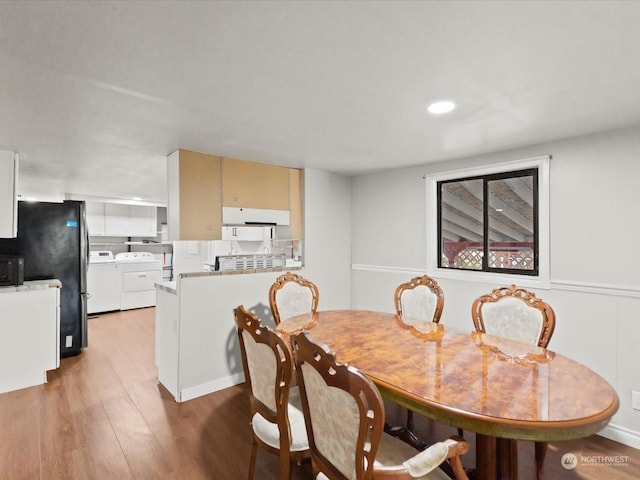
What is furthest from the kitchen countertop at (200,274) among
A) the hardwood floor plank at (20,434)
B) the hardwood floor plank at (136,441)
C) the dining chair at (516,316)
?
the dining chair at (516,316)

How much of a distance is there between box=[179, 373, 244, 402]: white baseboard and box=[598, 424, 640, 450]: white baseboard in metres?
2.93

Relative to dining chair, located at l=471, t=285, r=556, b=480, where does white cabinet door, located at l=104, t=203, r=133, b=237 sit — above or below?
Result: above

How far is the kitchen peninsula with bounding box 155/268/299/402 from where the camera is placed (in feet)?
9.55

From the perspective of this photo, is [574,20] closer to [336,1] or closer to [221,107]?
[336,1]

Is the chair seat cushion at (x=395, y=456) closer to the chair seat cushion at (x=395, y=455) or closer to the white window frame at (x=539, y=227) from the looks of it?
the chair seat cushion at (x=395, y=455)

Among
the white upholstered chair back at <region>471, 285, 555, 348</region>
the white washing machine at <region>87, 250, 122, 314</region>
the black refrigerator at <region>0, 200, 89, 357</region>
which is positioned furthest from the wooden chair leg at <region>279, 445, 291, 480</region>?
the white washing machine at <region>87, 250, 122, 314</region>

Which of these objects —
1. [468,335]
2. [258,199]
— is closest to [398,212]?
[258,199]

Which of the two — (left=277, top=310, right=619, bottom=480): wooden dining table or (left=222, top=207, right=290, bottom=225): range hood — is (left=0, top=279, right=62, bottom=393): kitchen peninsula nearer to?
(left=222, top=207, right=290, bottom=225): range hood

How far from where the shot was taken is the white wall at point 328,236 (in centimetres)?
395

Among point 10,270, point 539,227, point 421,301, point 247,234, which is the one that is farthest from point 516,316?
point 10,270

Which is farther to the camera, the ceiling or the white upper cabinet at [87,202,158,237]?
the white upper cabinet at [87,202,158,237]

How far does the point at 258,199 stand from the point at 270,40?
238 centimetres

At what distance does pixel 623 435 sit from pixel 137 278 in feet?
22.7

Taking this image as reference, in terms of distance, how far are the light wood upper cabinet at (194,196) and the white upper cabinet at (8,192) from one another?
4.39 feet
